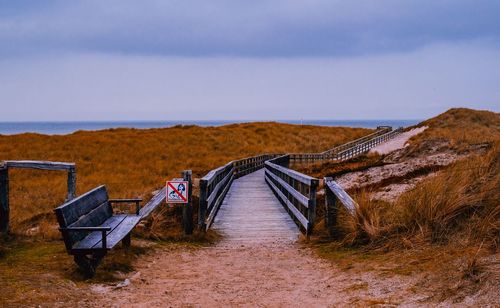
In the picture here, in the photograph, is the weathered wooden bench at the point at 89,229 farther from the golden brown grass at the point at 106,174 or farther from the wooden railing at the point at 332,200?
the wooden railing at the point at 332,200

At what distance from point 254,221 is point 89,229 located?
19.8ft

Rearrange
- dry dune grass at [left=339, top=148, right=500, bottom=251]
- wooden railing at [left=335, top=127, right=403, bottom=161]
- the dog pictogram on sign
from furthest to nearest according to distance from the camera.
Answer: wooden railing at [left=335, top=127, right=403, bottom=161] → the dog pictogram on sign → dry dune grass at [left=339, top=148, right=500, bottom=251]

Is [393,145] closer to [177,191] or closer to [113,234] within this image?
[177,191]

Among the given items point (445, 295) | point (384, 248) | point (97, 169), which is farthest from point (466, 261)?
point (97, 169)

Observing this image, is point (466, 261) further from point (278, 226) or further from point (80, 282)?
point (278, 226)

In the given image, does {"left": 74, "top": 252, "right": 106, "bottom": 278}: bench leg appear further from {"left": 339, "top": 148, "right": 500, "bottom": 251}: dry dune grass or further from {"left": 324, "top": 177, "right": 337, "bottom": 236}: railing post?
{"left": 324, "top": 177, "right": 337, "bottom": 236}: railing post

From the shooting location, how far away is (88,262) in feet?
19.8

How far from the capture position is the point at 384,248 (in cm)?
692

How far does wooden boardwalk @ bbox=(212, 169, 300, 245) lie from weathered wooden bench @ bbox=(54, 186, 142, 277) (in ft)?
8.35

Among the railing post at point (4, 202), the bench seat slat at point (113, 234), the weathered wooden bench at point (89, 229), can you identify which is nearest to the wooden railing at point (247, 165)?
the railing post at point (4, 202)

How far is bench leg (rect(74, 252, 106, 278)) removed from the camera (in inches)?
237

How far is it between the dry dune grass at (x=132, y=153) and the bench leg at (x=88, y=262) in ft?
7.92

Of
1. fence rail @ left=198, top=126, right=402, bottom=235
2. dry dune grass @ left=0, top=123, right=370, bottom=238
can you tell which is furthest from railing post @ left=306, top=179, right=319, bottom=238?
dry dune grass @ left=0, top=123, right=370, bottom=238

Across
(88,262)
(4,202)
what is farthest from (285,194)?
(88,262)
